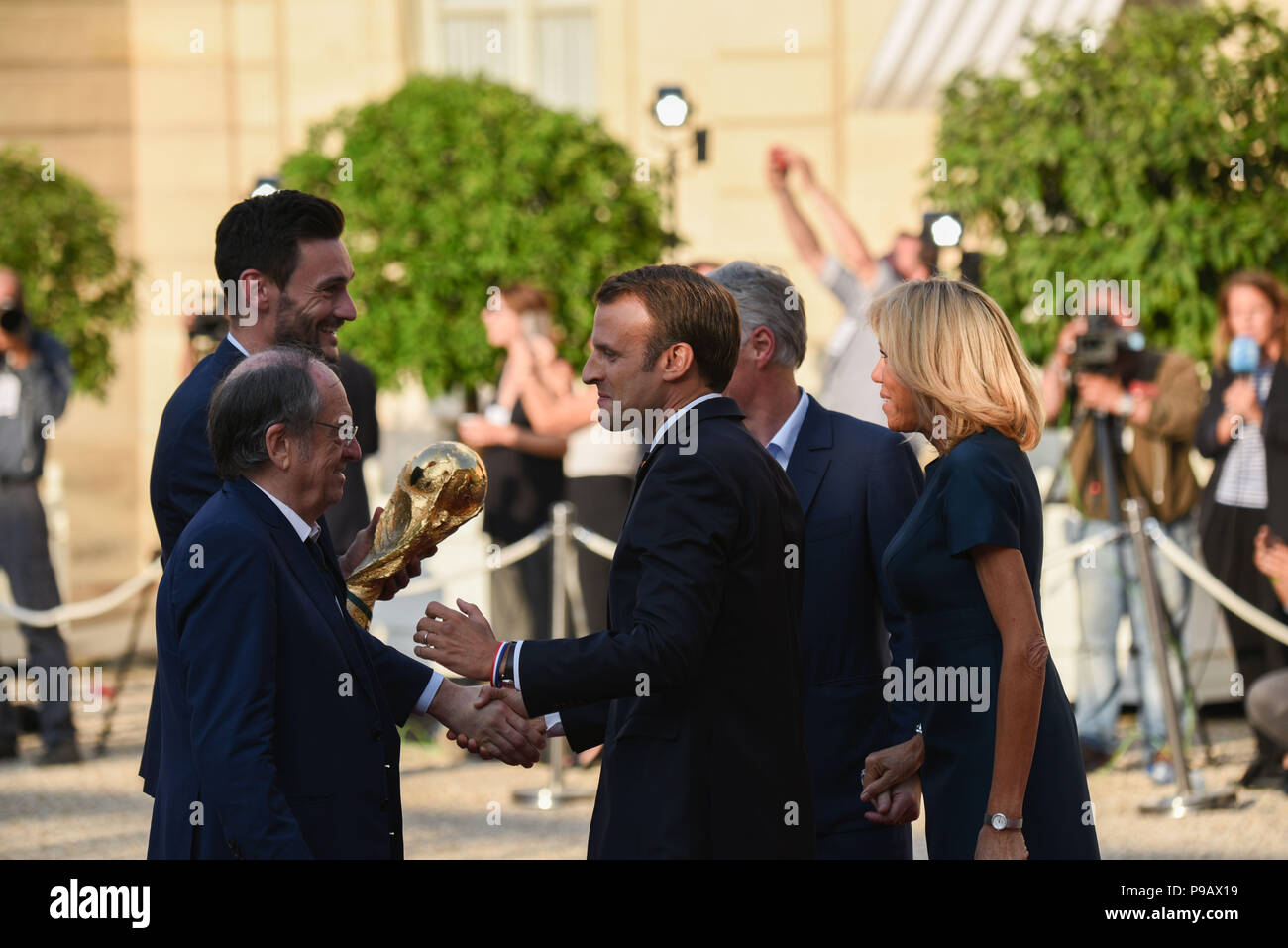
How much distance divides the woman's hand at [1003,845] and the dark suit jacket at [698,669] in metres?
0.38

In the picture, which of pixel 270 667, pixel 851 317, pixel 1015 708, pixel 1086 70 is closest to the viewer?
pixel 270 667

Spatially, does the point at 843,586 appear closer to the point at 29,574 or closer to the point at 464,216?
the point at 29,574

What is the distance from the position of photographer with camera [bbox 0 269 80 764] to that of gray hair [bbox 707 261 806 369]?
5194 mm

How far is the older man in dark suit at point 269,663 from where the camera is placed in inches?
109

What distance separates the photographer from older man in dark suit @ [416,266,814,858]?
2928 mm

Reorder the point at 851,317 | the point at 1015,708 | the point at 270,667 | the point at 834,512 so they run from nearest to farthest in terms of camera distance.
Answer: the point at 270,667, the point at 1015,708, the point at 834,512, the point at 851,317

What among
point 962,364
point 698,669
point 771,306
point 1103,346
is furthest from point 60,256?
point 698,669

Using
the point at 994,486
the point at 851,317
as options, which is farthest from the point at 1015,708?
the point at 851,317

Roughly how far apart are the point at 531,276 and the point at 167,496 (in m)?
6.73

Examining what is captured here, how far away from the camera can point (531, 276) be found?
9.98 m

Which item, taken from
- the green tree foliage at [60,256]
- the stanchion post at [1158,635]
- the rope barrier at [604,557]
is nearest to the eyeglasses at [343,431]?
the rope barrier at [604,557]

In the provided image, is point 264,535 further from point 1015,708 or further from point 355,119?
point 355,119

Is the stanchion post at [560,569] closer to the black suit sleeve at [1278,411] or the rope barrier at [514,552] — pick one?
the rope barrier at [514,552]

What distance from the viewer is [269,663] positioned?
282cm
